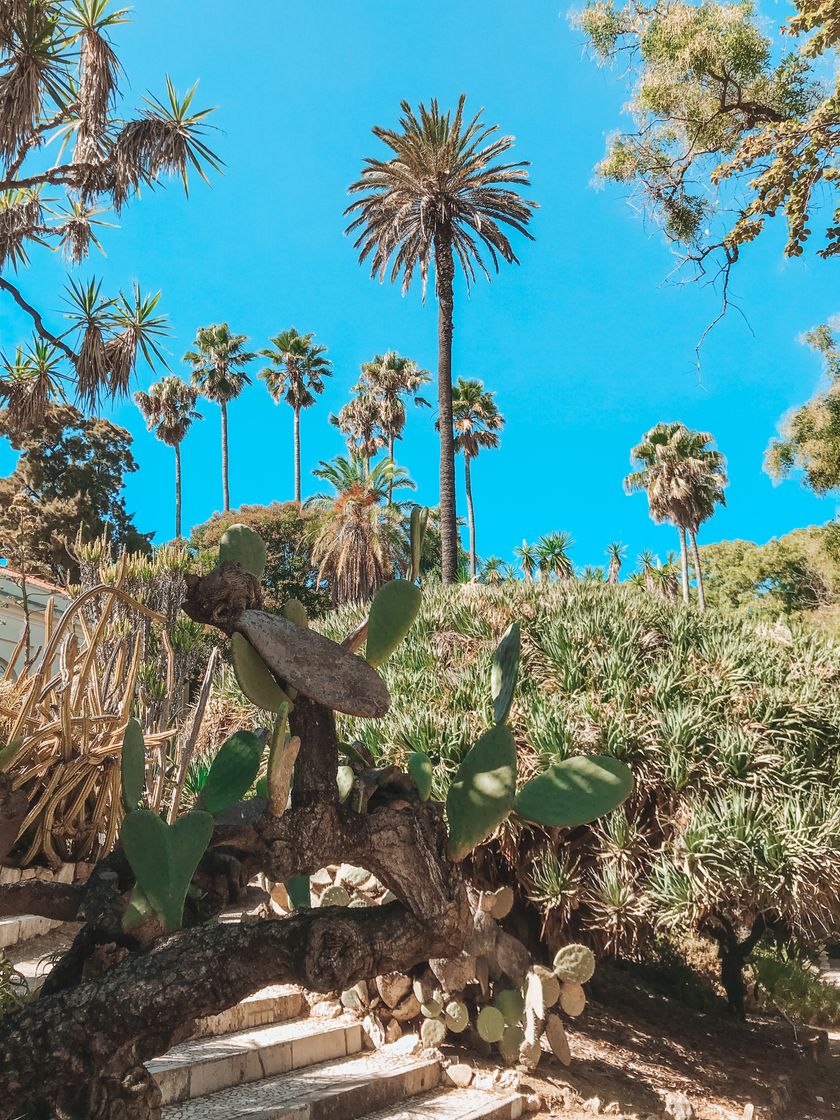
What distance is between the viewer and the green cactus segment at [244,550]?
82.1 inches

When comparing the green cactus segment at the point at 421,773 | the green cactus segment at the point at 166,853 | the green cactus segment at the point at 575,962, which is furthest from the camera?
the green cactus segment at the point at 575,962

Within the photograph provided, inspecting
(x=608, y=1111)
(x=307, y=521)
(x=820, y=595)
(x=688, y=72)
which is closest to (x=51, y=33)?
(x=688, y=72)

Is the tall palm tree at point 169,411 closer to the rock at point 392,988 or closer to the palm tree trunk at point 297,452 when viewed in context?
the palm tree trunk at point 297,452

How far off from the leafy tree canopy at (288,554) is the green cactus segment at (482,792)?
2698 cm

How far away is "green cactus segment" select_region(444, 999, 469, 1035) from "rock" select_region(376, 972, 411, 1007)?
11.0 inches

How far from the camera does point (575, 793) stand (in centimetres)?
219

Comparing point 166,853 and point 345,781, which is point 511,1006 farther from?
point 166,853

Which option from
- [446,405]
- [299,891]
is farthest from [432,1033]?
[446,405]

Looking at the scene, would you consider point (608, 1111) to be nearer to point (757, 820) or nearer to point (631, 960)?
point (757, 820)

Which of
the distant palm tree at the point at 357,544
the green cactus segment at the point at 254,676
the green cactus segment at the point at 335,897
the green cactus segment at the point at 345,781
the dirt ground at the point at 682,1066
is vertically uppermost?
the distant palm tree at the point at 357,544

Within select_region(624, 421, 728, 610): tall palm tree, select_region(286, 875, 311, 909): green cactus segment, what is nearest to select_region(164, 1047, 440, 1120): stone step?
select_region(286, 875, 311, 909): green cactus segment

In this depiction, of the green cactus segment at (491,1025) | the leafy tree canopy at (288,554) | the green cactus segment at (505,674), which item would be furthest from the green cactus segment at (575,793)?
the leafy tree canopy at (288,554)

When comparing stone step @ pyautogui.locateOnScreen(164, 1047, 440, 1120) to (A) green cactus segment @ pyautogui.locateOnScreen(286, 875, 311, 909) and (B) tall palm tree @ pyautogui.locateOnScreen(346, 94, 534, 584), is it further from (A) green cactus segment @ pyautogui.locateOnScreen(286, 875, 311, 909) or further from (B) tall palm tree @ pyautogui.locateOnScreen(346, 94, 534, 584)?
(B) tall palm tree @ pyautogui.locateOnScreen(346, 94, 534, 584)

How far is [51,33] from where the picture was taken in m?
8.33
